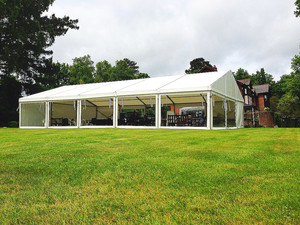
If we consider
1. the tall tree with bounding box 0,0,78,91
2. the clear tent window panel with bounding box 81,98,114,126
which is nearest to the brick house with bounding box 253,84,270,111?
the clear tent window panel with bounding box 81,98,114,126

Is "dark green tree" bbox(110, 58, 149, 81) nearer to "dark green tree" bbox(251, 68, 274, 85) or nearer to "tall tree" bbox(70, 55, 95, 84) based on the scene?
"tall tree" bbox(70, 55, 95, 84)

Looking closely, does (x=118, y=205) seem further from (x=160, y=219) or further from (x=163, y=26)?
(x=163, y=26)

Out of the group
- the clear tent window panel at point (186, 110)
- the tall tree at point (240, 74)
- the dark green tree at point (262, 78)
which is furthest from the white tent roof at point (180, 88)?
the dark green tree at point (262, 78)

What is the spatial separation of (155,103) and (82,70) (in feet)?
108

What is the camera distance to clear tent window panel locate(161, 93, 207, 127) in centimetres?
1152

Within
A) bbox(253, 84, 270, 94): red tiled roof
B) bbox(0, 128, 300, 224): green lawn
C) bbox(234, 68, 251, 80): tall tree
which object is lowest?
bbox(0, 128, 300, 224): green lawn

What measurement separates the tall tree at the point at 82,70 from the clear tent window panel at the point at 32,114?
2418cm

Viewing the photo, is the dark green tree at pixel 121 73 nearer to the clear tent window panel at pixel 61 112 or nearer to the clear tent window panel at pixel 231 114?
the clear tent window panel at pixel 61 112

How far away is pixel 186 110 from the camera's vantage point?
53.1 ft

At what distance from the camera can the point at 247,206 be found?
155cm

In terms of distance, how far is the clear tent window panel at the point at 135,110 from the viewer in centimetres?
1362

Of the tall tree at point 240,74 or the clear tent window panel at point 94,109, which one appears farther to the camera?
the tall tree at point 240,74

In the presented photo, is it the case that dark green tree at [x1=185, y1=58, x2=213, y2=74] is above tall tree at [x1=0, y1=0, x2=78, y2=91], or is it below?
above

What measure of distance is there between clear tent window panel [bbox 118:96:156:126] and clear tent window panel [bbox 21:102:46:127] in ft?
18.2
